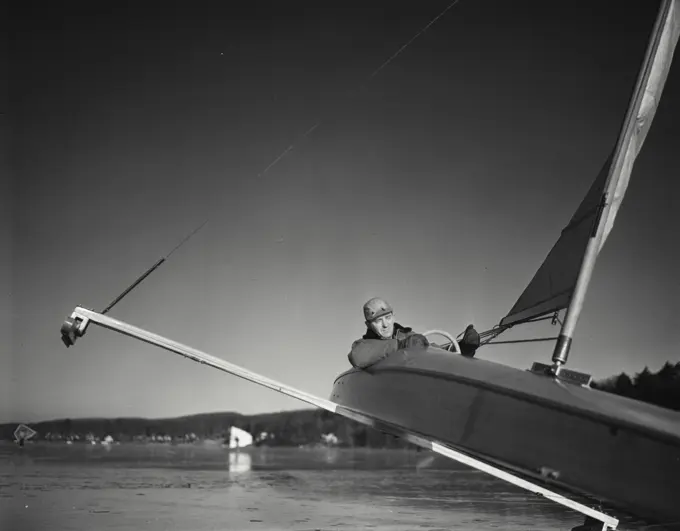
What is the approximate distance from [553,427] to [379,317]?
149 centimetres

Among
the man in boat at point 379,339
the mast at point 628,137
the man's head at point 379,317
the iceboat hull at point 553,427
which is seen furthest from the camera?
Answer: the man's head at point 379,317

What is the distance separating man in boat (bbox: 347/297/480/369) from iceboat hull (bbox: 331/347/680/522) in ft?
0.99

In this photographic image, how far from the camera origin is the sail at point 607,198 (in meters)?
3.59

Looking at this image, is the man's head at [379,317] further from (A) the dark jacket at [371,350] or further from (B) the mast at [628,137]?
(B) the mast at [628,137]

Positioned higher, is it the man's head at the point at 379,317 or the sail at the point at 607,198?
the sail at the point at 607,198

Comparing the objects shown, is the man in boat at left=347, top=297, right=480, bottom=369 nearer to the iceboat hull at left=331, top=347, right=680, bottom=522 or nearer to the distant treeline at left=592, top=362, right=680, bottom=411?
the iceboat hull at left=331, top=347, right=680, bottom=522

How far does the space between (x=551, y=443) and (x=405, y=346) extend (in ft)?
3.54

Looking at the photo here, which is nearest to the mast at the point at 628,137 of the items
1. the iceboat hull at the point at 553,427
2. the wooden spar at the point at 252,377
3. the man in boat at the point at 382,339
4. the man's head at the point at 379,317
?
the iceboat hull at the point at 553,427

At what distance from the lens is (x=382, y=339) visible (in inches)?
163

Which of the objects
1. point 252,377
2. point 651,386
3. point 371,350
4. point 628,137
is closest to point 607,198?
point 628,137

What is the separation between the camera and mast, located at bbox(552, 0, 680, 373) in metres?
3.36

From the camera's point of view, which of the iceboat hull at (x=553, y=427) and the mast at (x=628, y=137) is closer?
the iceboat hull at (x=553, y=427)

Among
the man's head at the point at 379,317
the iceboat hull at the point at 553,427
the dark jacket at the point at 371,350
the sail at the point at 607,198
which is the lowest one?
the iceboat hull at the point at 553,427

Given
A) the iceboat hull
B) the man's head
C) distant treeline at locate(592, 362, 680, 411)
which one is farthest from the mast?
distant treeline at locate(592, 362, 680, 411)
